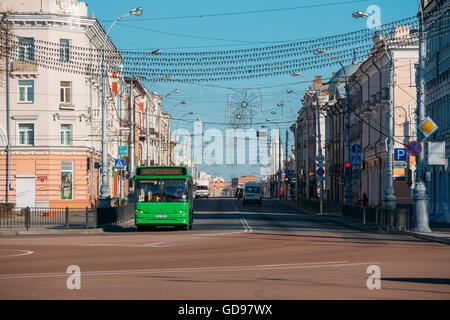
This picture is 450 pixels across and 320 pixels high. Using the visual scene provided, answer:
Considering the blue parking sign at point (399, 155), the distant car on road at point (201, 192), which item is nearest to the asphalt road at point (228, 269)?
the blue parking sign at point (399, 155)

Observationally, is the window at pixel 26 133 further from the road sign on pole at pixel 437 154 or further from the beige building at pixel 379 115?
the road sign on pole at pixel 437 154

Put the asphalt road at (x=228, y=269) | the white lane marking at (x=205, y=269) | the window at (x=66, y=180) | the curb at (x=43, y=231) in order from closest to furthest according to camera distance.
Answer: the asphalt road at (x=228, y=269), the white lane marking at (x=205, y=269), the curb at (x=43, y=231), the window at (x=66, y=180)

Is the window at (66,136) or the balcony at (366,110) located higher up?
the balcony at (366,110)

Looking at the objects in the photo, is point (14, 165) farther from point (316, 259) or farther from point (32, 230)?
point (316, 259)

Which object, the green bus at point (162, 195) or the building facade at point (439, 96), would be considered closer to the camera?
the green bus at point (162, 195)

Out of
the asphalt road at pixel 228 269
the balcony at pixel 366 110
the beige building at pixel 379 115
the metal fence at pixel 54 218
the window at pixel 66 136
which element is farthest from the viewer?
the balcony at pixel 366 110

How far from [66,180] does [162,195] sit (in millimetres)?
26206

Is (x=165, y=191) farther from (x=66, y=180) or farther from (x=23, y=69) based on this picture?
(x=23, y=69)

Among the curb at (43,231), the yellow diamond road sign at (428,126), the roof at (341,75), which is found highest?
the roof at (341,75)

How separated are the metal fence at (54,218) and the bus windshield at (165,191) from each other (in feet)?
9.69

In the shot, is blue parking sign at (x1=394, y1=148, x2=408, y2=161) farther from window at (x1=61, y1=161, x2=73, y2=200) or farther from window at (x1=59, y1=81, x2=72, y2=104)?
window at (x1=59, y1=81, x2=72, y2=104)

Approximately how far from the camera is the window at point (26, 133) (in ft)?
194

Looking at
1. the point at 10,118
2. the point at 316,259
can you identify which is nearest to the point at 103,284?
the point at 316,259

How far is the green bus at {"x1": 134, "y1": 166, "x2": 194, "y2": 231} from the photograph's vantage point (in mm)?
35438
